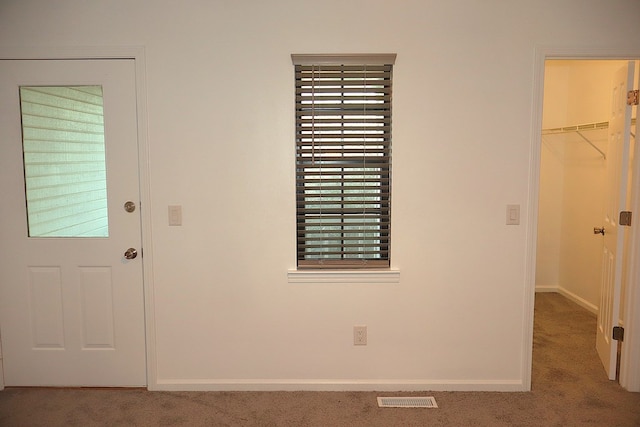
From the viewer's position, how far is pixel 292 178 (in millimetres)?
Answer: 2670

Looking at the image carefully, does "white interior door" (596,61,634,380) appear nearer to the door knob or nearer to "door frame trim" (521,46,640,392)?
"door frame trim" (521,46,640,392)

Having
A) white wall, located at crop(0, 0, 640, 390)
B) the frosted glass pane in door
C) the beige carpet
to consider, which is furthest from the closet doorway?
the frosted glass pane in door

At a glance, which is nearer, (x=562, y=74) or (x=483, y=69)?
(x=483, y=69)

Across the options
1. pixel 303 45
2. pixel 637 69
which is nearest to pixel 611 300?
pixel 637 69

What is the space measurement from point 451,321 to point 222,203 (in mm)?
1567

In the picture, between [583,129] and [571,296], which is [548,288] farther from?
[583,129]

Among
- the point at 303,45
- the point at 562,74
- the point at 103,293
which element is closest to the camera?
the point at 303,45

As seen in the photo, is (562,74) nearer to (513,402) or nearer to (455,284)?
(455,284)

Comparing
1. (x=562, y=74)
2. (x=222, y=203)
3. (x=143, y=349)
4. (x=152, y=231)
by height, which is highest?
(x=562, y=74)

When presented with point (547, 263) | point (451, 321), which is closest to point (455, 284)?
point (451, 321)

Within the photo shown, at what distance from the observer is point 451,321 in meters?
2.74

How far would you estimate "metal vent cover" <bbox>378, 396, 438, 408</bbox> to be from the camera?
2.59 metres

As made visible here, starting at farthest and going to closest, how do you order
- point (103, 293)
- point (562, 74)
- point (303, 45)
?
point (562, 74)
point (103, 293)
point (303, 45)

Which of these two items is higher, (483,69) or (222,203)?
(483,69)
